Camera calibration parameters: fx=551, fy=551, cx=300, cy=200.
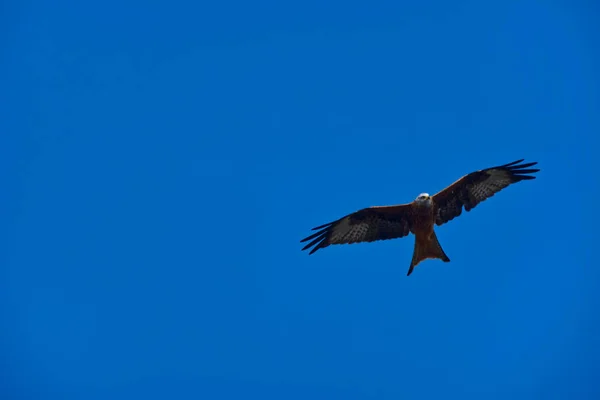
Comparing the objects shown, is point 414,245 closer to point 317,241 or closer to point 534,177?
point 317,241

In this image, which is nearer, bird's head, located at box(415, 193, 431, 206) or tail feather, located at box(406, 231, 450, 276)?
bird's head, located at box(415, 193, 431, 206)

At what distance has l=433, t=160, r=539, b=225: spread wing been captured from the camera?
10.5 m

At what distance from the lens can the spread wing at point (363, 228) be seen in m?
10.5

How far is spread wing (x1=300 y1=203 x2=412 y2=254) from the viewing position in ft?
34.5

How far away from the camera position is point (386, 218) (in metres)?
10.6

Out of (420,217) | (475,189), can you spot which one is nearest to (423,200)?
(420,217)

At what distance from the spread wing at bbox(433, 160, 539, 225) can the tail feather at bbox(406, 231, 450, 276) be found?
0.63 m

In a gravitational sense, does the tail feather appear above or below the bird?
below

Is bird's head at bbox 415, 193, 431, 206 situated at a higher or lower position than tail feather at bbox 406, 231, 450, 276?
higher

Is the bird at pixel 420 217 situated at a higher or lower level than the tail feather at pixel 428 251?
higher

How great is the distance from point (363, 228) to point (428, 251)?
136 centimetres

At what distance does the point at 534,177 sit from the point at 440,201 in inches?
Answer: 71.4

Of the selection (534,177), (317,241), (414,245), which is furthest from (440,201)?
(317,241)

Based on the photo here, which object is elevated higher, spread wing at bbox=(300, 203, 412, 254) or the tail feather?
spread wing at bbox=(300, 203, 412, 254)
